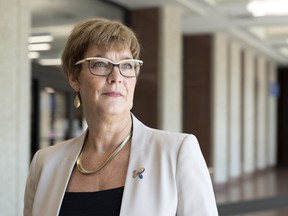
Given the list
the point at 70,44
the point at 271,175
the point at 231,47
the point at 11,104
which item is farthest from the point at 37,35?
the point at 271,175

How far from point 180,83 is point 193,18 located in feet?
6.16

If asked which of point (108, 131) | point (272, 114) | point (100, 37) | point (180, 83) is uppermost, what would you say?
point (180, 83)

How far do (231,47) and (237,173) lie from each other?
13.1ft

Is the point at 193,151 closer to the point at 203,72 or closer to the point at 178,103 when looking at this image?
the point at 178,103

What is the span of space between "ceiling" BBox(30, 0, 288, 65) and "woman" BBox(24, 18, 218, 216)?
233 inches

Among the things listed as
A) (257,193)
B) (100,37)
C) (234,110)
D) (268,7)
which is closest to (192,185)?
(100,37)

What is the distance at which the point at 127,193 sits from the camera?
1.85 meters

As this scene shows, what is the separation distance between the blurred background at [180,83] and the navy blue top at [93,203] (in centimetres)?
77

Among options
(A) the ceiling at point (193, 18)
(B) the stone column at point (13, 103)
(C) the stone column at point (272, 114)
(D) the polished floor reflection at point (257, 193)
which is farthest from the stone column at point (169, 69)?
(C) the stone column at point (272, 114)

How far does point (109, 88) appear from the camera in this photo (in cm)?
191

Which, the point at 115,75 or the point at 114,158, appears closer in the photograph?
the point at 115,75

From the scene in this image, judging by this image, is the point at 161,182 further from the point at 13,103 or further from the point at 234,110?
the point at 234,110

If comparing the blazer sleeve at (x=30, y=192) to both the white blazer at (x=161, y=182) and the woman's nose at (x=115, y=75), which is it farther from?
the woman's nose at (x=115, y=75)

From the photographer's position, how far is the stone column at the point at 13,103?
636 centimetres
